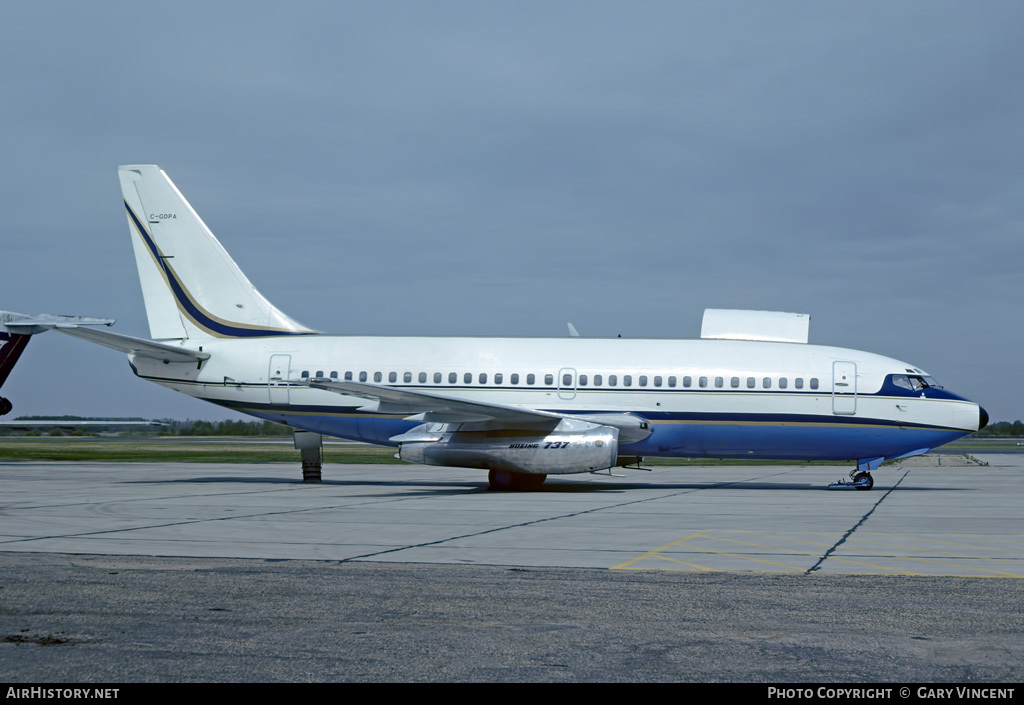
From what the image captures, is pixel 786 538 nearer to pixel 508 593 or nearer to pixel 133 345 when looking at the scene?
pixel 508 593

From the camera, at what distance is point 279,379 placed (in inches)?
1082

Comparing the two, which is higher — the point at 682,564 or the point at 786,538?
the point at 786,538

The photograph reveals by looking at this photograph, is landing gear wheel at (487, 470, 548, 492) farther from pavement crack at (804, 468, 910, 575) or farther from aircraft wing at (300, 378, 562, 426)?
pavement crack at (804, 468, 910, 575)

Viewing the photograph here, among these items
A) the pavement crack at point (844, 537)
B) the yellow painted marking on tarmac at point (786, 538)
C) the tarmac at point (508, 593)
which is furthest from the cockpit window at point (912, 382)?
the yellow painted marking on tarmac at point (786, 538)

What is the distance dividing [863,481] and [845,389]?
254 centimetres

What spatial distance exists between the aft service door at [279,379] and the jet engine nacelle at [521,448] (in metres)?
4.19

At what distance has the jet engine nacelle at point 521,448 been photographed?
24.0 m

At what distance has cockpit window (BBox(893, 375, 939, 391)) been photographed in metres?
25.4

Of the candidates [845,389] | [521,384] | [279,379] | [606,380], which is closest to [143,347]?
[279,379]

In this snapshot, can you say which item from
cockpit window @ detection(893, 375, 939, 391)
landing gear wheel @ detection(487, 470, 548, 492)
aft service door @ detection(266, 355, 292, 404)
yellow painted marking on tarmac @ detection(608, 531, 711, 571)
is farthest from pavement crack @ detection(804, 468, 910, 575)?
aft service door @ detection(266, 355, 292, 404)

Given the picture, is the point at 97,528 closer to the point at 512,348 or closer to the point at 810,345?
the point at 512,348

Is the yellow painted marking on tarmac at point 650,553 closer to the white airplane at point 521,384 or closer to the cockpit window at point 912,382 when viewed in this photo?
the white airplane at point 521,384
